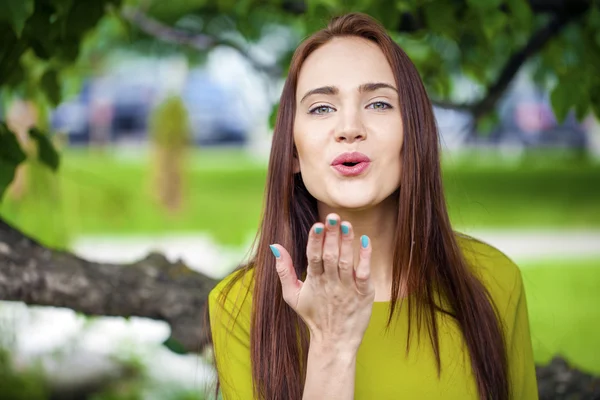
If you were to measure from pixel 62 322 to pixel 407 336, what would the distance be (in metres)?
4.26

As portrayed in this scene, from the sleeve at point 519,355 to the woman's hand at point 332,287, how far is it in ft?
1.42

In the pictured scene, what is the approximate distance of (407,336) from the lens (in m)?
1.60

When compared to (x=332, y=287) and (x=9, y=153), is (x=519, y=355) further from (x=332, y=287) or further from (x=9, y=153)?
(x=9, y=153)

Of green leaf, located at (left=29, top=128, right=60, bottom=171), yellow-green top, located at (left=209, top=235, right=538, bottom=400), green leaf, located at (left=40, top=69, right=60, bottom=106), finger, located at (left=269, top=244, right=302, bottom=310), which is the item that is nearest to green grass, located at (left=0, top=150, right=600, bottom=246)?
green leaf, located at (left=40, top=69, right=60, bottom=106)

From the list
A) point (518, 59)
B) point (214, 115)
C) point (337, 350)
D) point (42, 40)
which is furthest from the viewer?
point (214, 115)

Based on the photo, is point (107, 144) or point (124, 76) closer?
point (124, 76)

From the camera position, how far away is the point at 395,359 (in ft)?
5.23

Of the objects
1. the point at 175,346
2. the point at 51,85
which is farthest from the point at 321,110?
the point at 51,85

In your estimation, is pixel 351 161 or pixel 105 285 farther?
pixel 105 285

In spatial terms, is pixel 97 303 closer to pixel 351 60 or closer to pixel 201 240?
pixel 351 60

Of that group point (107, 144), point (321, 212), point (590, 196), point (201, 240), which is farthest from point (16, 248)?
point (107, 144)

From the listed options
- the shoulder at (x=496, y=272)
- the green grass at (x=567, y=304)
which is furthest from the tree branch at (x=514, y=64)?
the green grass at (x=567, y=304)

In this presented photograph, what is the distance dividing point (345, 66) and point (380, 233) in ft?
1.06

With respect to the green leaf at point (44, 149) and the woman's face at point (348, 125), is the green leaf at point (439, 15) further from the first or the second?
the green leaf at point (44, 149)
